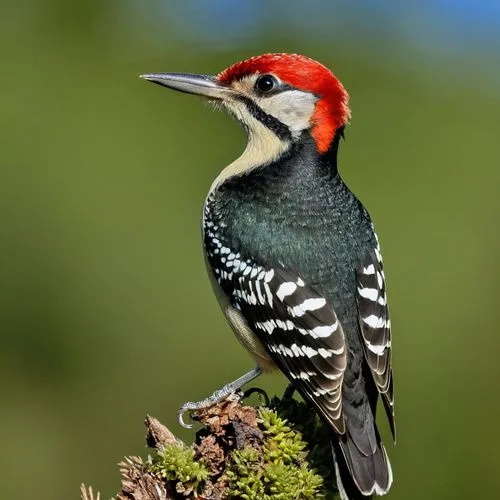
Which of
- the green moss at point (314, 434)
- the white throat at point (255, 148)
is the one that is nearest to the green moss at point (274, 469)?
the green moss at point (314, 434)

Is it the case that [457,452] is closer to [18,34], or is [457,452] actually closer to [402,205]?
[402,205]

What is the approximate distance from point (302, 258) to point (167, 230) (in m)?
5.34

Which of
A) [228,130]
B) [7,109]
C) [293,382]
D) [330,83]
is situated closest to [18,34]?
[7,109]

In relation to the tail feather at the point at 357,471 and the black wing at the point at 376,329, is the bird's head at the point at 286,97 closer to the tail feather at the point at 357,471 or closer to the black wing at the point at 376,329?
the black wing at the point at 376,329

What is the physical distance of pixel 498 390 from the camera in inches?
355

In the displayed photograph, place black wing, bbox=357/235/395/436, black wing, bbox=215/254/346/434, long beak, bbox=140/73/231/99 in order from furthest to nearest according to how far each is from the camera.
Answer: long beak, bbox=140/73/231/99 < black wing, bbox=357/235/395/436 < black wing, bbox=215/254/346/434

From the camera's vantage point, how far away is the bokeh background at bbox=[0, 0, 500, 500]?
349 inches

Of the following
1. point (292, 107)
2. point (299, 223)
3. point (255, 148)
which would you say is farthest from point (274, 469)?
point (292, 107)

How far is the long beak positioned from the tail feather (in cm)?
210

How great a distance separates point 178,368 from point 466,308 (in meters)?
2.57

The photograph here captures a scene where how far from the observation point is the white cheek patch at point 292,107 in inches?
237

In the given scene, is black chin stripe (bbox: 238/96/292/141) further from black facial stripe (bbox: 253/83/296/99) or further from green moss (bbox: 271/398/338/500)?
green moss (bbox: 271/398/338/500)

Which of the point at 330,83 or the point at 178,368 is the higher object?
the point at 178,368

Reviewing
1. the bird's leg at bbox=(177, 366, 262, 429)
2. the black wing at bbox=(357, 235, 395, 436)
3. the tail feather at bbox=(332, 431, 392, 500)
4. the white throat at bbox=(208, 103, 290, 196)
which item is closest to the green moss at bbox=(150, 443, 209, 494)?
the bird's leg at bbox=(177, 366, 262, 429)
